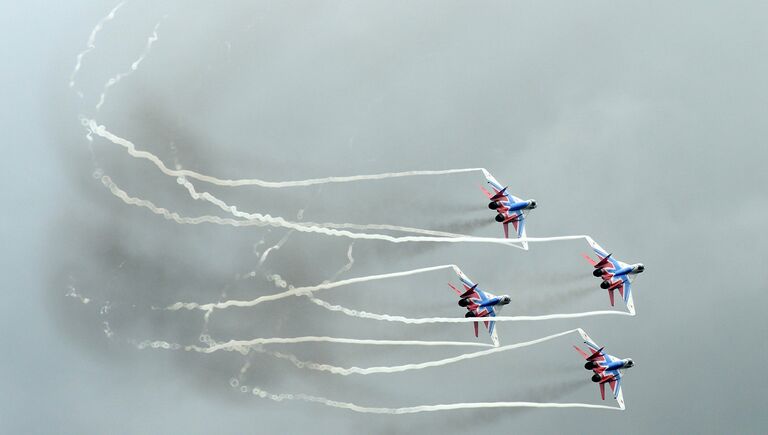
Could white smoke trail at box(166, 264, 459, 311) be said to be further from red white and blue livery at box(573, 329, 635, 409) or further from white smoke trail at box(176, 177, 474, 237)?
red white and blue livery at box(573, 329, 635, 409)

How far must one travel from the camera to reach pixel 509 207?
4003 inches

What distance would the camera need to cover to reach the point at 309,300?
97938 mm

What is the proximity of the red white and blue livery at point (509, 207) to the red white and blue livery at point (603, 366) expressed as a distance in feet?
31.9

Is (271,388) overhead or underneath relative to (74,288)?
underneath

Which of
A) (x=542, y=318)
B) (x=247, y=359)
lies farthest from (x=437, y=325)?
(x=247, y=359)

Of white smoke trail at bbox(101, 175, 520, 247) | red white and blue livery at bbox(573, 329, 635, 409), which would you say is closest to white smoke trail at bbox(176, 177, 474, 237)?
white smoke trail at bbox(101, 175, 520, 247)

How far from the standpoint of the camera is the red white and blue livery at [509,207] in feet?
333

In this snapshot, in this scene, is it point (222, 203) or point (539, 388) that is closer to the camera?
point (222, 203)

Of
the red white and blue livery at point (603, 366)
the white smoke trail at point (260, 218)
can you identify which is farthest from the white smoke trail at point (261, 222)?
the red white and blue livery at point (603, 366)

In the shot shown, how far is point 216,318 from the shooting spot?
323ft

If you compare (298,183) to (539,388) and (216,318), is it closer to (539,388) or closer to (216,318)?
(216,318)

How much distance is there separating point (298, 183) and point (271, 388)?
14.1 m

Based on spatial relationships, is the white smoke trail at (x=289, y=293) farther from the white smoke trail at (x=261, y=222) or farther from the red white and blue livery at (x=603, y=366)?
the red white and blue livery at (x=603, y=366)

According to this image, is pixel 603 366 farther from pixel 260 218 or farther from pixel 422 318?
pixel 260 218
